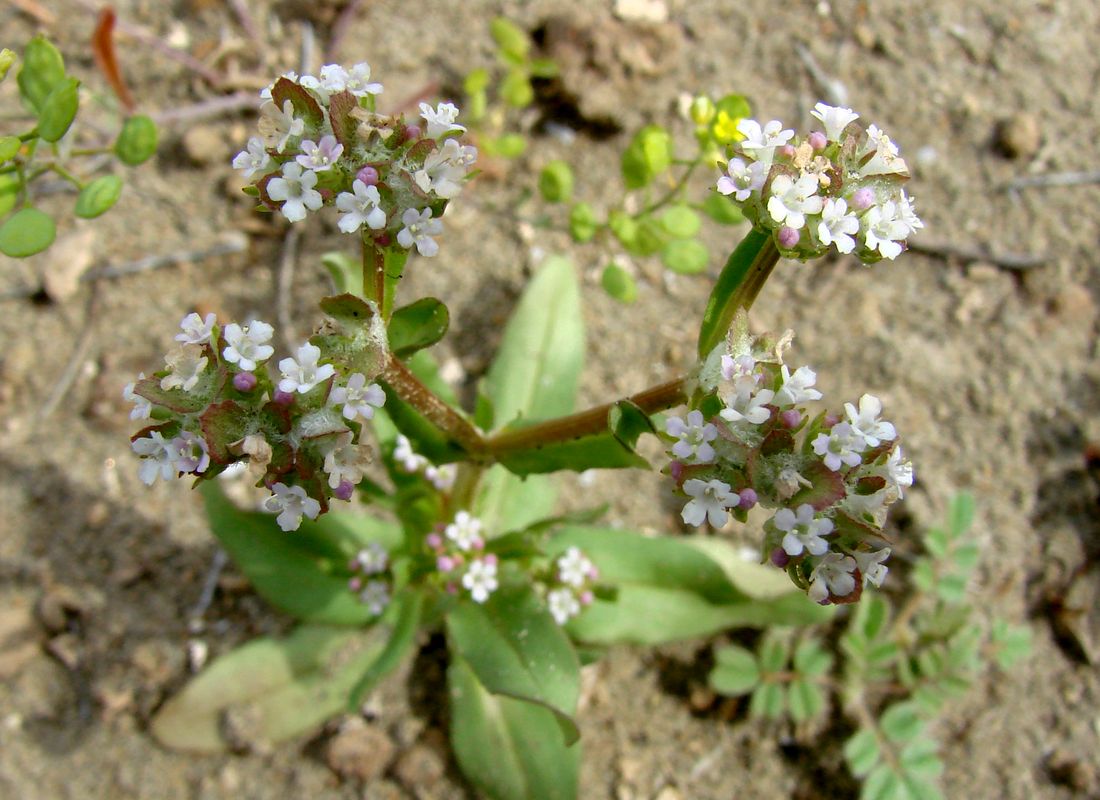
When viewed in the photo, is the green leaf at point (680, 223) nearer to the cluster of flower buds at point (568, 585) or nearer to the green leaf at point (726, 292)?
the green leaf at point (726, 292)

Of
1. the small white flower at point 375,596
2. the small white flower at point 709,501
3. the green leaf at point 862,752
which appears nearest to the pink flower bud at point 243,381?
the small white flower at point 709,501

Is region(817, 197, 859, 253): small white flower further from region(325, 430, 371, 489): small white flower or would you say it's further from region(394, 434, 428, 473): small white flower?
region(394, 434, 428, 473): small white flower

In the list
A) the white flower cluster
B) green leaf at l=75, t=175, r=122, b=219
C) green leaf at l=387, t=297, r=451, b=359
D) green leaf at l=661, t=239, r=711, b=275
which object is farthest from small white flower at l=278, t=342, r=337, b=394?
green leaf at l=661, t=239, r=711, b=275

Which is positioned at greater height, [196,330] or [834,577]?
[196,330]

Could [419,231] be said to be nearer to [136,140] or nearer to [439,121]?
[439,121]

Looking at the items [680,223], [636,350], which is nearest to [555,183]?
[680,223]

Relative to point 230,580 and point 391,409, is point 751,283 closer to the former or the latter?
point 391,409

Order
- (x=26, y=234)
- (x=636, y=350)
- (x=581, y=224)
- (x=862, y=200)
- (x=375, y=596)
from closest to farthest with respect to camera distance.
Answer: (x=862, y=200) → (x=26, y=234) → (x=375, y=596) → (x=581, y=224) → (x=636, y=350)
